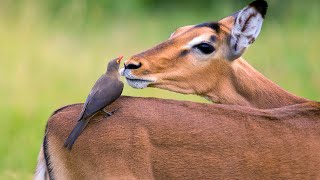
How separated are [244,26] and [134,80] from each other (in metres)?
0.91

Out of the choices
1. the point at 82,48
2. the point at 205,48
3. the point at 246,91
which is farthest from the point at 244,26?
the point at 82,48

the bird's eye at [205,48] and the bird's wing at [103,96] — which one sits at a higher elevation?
the bird's wing at [103,96]

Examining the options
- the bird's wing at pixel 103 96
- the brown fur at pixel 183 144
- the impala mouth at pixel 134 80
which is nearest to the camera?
the brown fur at pixel 183 144

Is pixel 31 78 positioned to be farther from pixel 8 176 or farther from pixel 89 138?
pixel 89 138

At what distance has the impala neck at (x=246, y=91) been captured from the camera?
288 inches

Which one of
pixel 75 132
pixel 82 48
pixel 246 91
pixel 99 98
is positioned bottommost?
pixel 82 48

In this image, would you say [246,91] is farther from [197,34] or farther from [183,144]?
[183,144]

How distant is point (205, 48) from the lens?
289 inches

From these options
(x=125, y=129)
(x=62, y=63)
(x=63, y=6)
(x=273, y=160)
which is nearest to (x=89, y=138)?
(x=125, y=129)

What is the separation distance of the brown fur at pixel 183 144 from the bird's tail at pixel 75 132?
0.10 ft

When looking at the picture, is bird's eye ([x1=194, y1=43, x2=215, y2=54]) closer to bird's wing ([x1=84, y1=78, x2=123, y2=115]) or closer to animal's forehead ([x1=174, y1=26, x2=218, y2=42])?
animal's forehead ([x1=174, y1=26, x2=218, y2=42])

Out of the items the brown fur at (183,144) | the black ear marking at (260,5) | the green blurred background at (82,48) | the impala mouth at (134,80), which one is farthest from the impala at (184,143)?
the green blurred background at (82,48)

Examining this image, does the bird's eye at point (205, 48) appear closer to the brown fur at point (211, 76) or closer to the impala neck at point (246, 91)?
the brown fur at point (211, 76)

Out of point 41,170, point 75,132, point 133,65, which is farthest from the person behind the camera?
point 133,65
